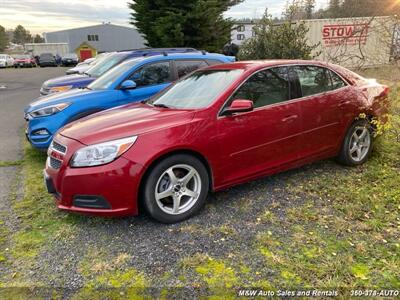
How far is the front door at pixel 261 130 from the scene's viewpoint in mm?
Result: 3887

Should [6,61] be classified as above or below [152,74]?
above

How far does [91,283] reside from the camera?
2.84 metres

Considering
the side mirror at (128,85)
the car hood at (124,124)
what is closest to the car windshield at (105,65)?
the side mirror at (128,85)

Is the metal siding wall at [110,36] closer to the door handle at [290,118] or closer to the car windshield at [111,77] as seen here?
the car windshield at [111,77]

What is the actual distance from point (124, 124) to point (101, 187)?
28.6 inches

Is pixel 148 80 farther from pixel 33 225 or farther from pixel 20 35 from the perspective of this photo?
pixel 20 35

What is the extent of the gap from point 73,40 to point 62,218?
77163 mm

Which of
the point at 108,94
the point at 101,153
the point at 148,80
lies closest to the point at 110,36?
the point at 148,80

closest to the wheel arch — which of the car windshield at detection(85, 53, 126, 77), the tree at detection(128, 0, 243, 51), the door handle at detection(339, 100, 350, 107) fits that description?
the door handle at detection(339, 100, 350, 107)

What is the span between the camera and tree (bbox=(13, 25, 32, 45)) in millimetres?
132250

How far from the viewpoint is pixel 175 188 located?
3.65 m

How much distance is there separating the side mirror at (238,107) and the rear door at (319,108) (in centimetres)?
93

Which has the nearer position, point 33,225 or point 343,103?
point 33,225

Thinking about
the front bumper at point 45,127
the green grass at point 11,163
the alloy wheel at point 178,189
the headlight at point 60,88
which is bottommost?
the green grass at point 11,163
